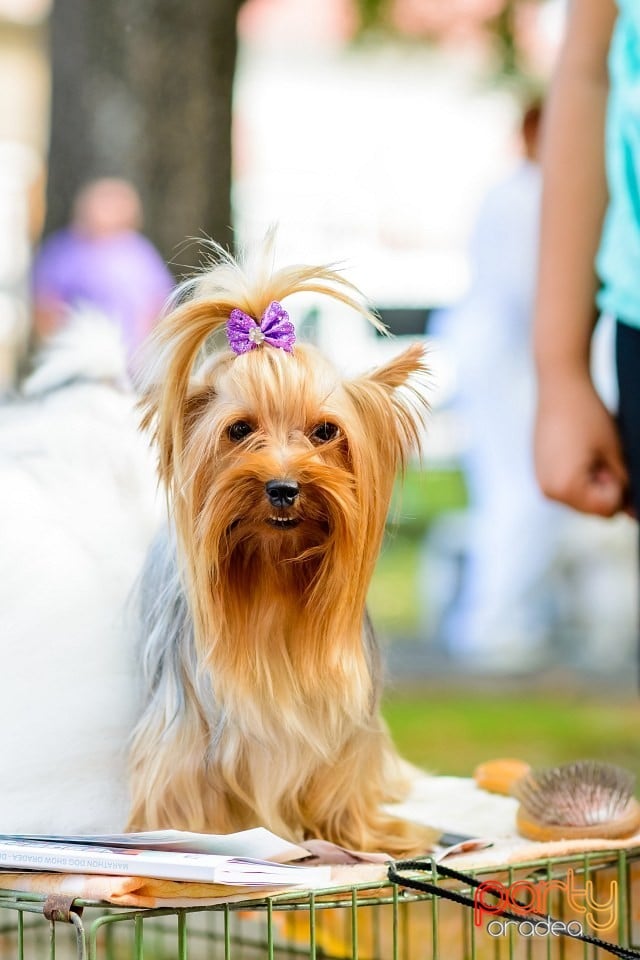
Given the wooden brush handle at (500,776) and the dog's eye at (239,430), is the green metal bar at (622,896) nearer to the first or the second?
the wooden brush handle at (500,776)

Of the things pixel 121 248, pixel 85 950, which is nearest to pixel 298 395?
pixel 85 950

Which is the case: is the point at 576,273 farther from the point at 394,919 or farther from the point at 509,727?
the point at 509,727

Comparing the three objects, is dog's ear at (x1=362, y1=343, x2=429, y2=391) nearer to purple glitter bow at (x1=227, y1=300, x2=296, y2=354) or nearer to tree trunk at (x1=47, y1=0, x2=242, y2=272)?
purple glitter bow at (x1=227, y1=300, x2=296, y2=354)

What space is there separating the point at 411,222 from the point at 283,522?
546 inches

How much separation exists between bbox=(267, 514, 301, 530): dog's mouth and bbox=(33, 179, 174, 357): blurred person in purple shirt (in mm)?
2178

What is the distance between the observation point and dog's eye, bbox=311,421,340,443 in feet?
6.71

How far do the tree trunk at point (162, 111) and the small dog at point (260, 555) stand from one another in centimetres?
249

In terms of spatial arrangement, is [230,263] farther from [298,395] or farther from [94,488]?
[94,488]

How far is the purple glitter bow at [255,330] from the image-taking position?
2045mm

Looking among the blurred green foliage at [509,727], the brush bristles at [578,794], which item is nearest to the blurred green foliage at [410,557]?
the blurred green foliage at [509,727]

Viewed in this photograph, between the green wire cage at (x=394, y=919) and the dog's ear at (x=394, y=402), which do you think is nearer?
the green wire cage at (x=394, y=919)

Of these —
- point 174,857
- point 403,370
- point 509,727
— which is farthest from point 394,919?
point 509,727

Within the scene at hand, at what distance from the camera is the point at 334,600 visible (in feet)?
6.86

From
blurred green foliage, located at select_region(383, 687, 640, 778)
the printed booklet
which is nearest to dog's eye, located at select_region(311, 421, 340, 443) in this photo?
the printed booklet
